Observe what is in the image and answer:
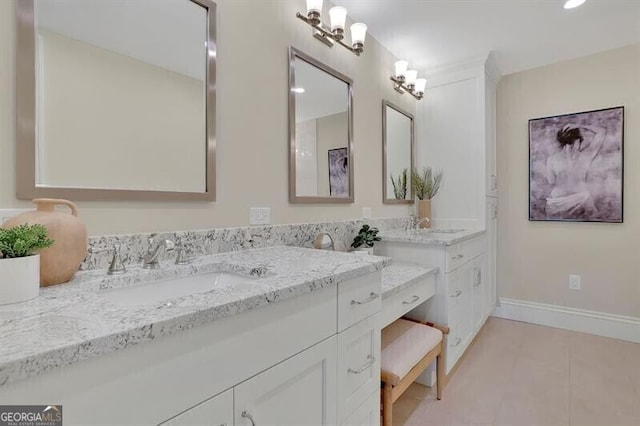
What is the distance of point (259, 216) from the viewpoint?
1.60 meters

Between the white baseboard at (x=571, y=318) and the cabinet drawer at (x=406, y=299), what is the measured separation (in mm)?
1821

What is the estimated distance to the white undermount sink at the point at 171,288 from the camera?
919 millimetres

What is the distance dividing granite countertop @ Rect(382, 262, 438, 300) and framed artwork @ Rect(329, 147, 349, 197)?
1.99ft

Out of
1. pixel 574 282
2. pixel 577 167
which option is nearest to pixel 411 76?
pixel 577 167

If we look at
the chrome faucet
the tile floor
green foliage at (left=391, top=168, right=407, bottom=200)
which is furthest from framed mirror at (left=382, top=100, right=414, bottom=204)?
the chrome faucet

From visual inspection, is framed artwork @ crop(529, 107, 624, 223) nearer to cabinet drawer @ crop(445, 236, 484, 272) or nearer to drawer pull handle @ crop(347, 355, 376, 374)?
cabinet drawer @ crop(445, 236, 484, 272)

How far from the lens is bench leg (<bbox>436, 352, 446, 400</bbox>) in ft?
6.18

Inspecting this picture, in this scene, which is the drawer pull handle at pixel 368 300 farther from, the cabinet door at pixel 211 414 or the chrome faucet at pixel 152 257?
the chrome faucet at pixel 152 257

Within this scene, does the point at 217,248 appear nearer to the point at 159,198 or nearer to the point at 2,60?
the point at 159,198

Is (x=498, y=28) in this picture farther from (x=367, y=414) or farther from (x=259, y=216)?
(x=367, y=414)

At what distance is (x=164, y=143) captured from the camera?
1.27 metres

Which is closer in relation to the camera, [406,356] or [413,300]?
[406,356]

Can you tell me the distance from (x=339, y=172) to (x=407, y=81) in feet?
4.16

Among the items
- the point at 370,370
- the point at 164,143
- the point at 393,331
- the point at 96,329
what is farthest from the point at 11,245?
the point at 393,331
